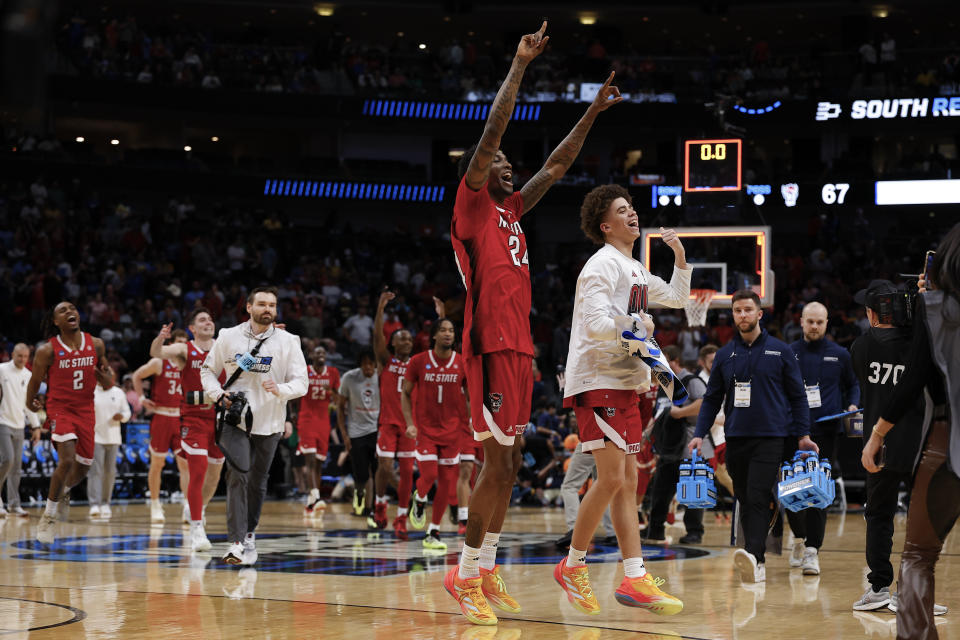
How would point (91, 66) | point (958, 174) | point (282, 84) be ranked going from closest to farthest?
point (958, 174) → point (91, 66) → point (282, 84)

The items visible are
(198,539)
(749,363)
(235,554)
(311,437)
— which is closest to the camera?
(749,363)

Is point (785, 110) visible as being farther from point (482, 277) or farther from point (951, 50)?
point (482, 277)

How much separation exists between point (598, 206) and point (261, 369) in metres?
3.44

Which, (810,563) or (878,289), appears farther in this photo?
(810,563)

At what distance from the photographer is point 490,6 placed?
36500mm

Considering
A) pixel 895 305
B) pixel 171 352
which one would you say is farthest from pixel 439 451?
pixel 895 305

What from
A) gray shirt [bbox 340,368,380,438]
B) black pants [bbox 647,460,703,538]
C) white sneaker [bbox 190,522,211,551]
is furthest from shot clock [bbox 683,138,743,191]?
white sneaker [bbox 190,522,211,551]

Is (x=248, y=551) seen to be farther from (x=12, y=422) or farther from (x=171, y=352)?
(x=12, y=422)

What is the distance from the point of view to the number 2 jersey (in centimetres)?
1677

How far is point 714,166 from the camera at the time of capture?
17969 millimetres

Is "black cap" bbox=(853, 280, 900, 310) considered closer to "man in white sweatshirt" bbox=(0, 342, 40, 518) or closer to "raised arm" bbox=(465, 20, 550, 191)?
"raised arm" bbox=(465, 20, 550, 191)

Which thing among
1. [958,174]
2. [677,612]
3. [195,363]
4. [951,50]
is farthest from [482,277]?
[951,50]

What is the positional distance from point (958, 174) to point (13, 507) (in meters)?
23.3

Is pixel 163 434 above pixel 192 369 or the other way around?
the other way around
